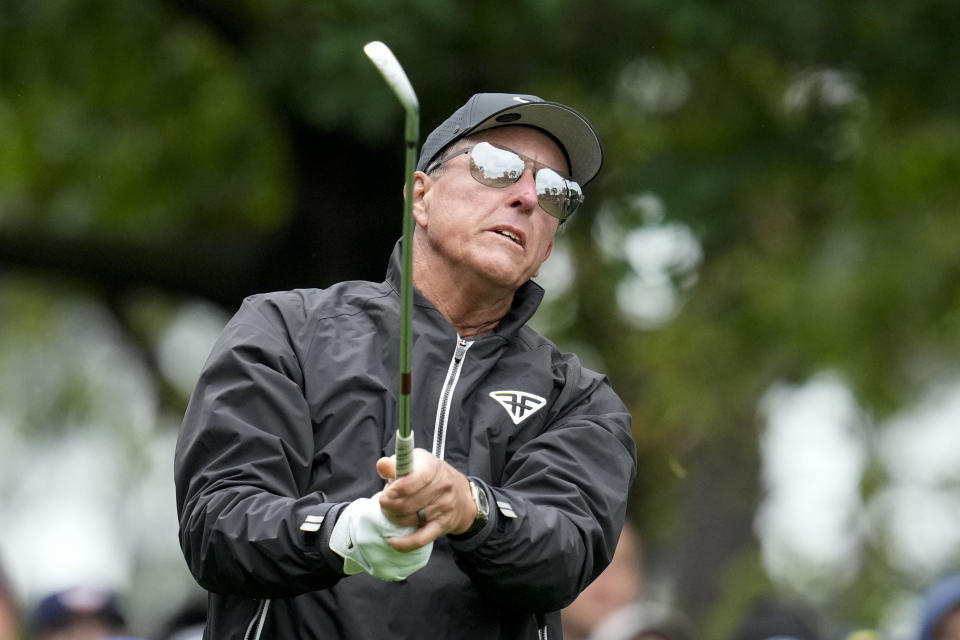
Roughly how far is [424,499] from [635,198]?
7199mm

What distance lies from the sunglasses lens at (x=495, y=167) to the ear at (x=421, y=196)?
19 centimetres

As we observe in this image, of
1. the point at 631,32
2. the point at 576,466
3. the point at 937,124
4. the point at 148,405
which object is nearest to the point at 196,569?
the point at 576,466

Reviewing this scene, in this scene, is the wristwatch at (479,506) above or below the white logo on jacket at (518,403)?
below

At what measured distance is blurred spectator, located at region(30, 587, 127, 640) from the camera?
22.9 ft

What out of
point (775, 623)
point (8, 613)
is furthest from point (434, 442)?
point (775, 623)

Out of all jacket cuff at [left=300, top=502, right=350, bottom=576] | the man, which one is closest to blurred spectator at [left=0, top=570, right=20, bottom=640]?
the man

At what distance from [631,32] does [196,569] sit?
6911 millimetres

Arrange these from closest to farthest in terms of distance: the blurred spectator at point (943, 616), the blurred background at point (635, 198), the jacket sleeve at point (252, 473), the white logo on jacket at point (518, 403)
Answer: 1. the jacket sleeve at point (252, 473)
2. the white logo on jacket at point (518, 403)
3. the blurred spectator at point (943, 616)
4. the blurred background at point (635, 198)

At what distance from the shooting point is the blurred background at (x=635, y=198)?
9516mm

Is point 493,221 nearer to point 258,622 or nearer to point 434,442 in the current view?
point 434,442

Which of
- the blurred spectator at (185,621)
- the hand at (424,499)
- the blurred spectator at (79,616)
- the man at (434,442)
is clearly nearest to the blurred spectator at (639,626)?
the blurred spectator at (185,621)

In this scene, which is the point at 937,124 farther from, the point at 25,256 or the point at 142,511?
the point at 142,511

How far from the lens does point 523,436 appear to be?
3609mm

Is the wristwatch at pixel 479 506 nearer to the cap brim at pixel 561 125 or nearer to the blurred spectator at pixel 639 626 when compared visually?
the cap brim at pixel 561 125
